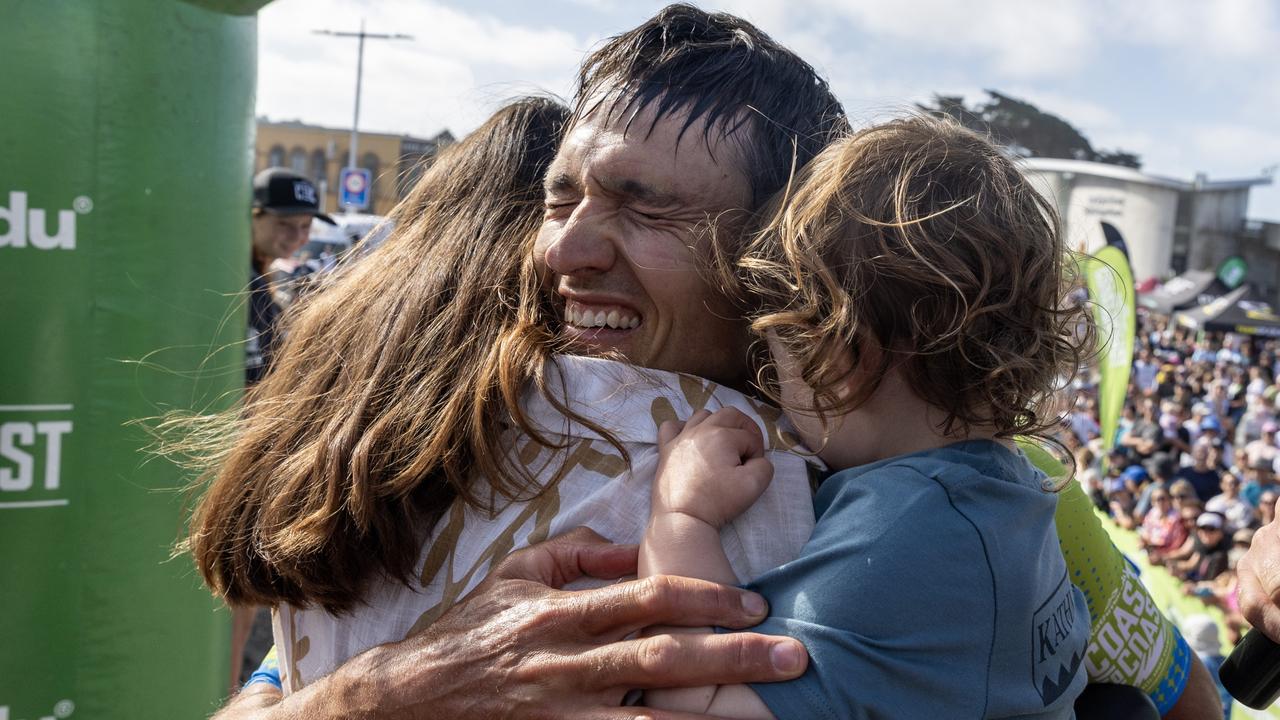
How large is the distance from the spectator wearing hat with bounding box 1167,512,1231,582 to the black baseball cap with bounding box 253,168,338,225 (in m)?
7.76

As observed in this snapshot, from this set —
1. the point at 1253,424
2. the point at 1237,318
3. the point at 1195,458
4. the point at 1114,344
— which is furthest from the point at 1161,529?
the point at 1237,318

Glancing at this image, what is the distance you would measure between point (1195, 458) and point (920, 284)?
1452 cm

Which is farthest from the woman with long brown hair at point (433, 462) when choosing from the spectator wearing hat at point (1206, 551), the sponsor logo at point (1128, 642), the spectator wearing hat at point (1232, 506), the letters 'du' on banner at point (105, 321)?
the spectator wearing hat at point (1232, 506)

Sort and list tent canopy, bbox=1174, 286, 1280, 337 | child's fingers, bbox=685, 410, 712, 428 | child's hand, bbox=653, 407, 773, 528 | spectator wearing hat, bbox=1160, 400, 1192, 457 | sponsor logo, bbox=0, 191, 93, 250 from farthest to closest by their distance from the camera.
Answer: tent canopy, bbox=1174, 286, 1280, 337, spectator wearing hat, bbox=1160, 400, 1192, 457, sponsor logo, bbox=0, 191, 93, 250, child's fingers, bbox=685, 410, 712, 428, child's hand, bbox=653, 407, 773, 528

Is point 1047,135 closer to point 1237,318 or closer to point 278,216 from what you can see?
point 1237,318

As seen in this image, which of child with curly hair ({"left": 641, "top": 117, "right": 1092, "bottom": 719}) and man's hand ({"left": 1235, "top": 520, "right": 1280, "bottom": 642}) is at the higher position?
child with curly hair ({"left": 641, "top": 117, "right": 1092, "bottom": 719})

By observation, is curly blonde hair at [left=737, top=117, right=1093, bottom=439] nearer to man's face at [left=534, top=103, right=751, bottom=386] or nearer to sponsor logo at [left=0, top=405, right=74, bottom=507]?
man's face at [left=534, top=103, right=751, bottom=386]

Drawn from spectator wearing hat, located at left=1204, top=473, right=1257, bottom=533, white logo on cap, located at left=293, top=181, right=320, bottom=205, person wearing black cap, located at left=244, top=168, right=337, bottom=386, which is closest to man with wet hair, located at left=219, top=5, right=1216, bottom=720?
person wearing black cap, located at left=244, top=168, right=337, bottom=386

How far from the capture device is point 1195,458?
14.0m

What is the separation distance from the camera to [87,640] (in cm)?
297

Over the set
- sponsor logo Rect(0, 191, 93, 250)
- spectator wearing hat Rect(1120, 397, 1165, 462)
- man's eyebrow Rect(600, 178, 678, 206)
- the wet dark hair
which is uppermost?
the wet dark hair

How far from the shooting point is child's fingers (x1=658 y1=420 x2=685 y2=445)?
1.44m

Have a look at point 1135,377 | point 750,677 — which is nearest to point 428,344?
point 750,677

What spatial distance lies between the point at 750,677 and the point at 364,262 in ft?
3.86
